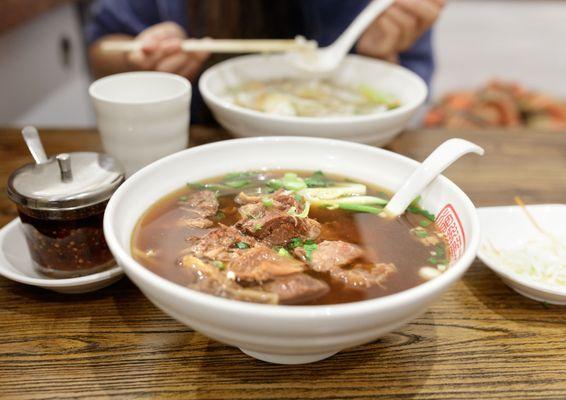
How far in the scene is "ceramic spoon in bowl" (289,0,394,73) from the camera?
7.29ft

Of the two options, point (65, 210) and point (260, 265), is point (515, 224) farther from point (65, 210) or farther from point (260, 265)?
point (65, 210)

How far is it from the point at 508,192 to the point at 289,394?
1.18 metres

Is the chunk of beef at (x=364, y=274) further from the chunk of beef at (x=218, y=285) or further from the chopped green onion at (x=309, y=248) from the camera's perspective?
the chunk of beef at (x=218, y=285)

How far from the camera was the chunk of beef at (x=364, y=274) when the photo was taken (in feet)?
3.34

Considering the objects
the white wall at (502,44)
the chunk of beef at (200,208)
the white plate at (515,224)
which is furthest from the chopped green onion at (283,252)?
the white wall at (502,44)

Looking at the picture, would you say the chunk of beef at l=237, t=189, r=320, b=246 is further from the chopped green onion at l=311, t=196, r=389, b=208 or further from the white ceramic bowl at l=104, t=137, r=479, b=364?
the white ceramic bowl at l=104, t=137, r=479, b=364

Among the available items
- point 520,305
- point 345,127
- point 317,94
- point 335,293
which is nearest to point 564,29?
point 317,94

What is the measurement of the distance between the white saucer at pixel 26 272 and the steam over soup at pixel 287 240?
161 mm

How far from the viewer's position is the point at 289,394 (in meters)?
0.99

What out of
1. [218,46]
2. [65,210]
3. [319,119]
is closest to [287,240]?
[65,210]

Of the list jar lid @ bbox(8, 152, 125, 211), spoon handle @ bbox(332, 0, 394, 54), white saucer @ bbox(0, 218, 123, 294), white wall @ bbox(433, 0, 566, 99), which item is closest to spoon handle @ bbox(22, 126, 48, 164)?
jar lid @ bbox(8, 152, 125, 211)

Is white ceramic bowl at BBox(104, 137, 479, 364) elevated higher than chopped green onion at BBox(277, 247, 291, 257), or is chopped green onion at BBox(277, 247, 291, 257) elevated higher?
white ceramic bowl at BBox(104, 137, 479, 364)

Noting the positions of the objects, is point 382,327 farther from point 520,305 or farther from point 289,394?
point 520,305

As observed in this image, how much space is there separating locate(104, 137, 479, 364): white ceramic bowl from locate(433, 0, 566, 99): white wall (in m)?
4.30
